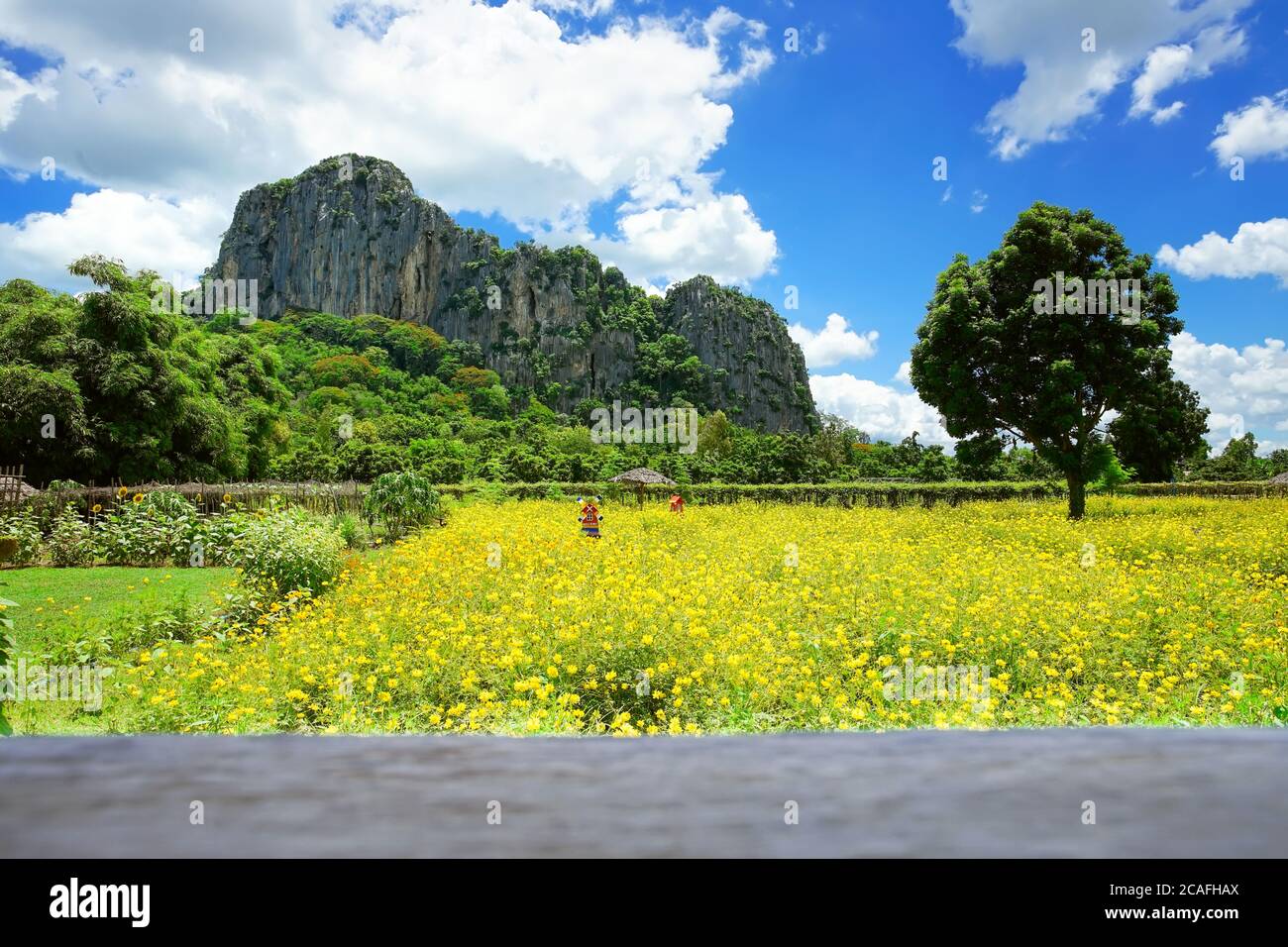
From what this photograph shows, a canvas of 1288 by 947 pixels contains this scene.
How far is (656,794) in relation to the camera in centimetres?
85

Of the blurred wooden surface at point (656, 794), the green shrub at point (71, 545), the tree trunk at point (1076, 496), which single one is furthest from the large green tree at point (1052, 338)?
the blurred wooden surface at point (656, 794)

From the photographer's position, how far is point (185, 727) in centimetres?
491

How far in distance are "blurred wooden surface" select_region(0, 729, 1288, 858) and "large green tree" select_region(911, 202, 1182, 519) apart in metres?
17.4

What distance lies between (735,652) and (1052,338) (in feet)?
47.5

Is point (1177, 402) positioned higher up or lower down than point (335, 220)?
lower down

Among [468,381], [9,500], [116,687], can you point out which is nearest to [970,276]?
[116,687]

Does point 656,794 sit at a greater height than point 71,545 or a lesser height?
greater

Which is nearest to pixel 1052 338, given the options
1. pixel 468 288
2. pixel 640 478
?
pixel 640 478

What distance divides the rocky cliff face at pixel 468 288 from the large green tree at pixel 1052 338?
88728 millimetres

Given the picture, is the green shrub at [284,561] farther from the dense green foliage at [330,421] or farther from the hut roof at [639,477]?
the hut roof at [639,477]

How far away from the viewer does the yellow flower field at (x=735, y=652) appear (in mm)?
4941

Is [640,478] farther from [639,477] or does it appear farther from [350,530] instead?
[350,530]
